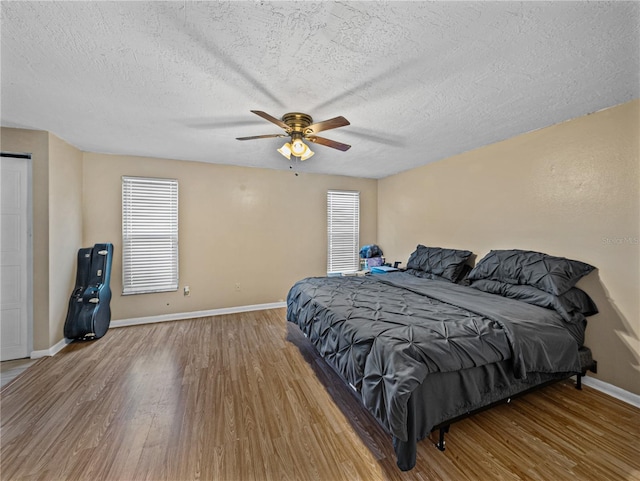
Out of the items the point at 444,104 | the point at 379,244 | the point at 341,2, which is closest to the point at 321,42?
the point at 341,2

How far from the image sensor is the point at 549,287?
2.33 meters

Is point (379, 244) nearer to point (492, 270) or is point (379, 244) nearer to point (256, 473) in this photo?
point (492, 270)

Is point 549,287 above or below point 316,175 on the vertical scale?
below

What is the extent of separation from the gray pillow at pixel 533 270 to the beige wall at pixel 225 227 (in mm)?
2893

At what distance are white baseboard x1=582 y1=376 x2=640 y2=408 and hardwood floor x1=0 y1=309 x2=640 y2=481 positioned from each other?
86mm

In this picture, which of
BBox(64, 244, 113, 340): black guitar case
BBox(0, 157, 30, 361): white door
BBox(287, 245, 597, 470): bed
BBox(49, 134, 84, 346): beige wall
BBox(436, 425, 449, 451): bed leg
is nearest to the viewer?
BBox(287, 245, 597, 470): bed

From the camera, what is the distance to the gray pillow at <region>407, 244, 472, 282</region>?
136 inches

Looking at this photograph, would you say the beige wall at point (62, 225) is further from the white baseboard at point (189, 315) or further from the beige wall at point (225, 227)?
the white baseboard at point (189, 315)

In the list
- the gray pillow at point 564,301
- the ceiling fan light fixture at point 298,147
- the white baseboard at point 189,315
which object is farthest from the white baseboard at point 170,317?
the gray pillow at point 564,301

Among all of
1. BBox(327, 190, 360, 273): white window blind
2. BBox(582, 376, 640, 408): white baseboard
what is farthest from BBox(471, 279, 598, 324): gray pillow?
BBox(327, 190, 360, 273): white window blind

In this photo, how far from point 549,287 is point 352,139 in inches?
98.8

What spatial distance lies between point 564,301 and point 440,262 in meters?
1.45

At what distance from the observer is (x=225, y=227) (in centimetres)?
441

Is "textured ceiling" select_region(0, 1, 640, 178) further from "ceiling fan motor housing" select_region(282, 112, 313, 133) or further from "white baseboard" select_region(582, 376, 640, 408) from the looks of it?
"white baseboard" select_region(582, 376, 640, 408)
